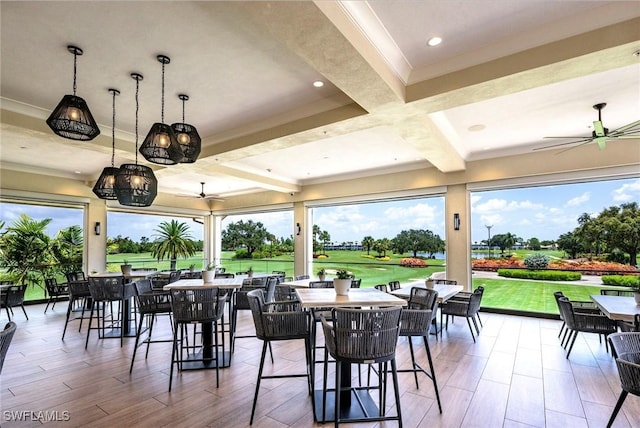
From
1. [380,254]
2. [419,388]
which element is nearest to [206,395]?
[419,388]

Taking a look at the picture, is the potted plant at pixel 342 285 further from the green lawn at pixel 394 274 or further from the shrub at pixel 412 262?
the shrub at pixel 412 262

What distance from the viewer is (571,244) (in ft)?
20.6

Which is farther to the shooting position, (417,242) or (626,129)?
(417,242)

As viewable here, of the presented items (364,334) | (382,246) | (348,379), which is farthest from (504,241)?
(364,334)

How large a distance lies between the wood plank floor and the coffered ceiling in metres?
2.96

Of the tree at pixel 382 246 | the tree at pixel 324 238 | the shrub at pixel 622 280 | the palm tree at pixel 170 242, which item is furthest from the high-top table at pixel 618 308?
the palm tree at pixel 170 242

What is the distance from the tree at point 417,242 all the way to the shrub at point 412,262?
0.15 m

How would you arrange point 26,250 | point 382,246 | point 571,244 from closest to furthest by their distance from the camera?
point 571,244, point 26,250, point 382,246

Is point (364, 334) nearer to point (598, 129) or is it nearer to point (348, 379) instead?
point (348, 379)

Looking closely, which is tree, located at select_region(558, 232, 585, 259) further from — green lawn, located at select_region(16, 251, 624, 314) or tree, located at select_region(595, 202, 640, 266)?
green lawn, located at select_region(16, 251, 624, 314)

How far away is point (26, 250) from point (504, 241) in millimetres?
10838

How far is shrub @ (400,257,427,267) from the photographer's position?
800 centimetres

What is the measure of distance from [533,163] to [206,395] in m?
6.52

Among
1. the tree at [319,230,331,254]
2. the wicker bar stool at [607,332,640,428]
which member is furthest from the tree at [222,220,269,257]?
the wicker bar stool at [607,332,640,428]
